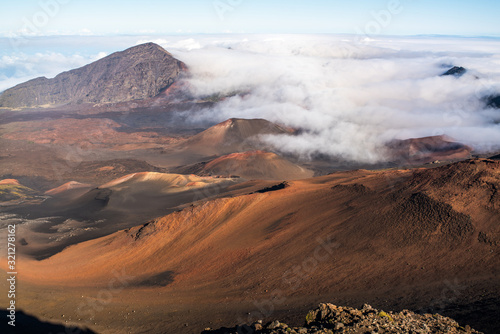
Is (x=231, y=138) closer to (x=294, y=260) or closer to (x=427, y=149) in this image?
(x=427, y=149)

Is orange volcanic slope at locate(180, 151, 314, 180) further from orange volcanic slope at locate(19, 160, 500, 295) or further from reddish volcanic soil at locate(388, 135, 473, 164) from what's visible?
orange volcanic slope at locate(19, 160, 500, 295)

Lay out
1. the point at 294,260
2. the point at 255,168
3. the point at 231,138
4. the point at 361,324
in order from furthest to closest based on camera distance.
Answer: the point at 231,138 < the point at 255,168 < the point at 294,260 < the point at 361,324

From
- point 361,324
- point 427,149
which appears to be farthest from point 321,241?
point 427,149

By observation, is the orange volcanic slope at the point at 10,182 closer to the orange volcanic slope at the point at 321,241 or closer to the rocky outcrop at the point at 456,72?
the orange volcanic slope at the point at 321,241

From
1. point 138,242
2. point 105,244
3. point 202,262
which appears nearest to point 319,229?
point 202,262

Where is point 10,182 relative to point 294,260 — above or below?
below

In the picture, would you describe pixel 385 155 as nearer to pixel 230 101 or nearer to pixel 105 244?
pixel 105 244
